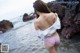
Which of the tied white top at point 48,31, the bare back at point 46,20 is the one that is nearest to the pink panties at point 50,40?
the tied white top at point 48,31

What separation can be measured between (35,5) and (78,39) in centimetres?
884

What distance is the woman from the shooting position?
4.84 meters

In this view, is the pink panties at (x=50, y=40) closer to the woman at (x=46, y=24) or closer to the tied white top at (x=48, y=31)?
the woman at (x=46, y=24)

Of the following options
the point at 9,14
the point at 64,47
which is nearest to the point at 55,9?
the point at 64,47

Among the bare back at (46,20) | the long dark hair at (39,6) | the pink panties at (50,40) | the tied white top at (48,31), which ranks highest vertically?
the long dark hair at (39,6)

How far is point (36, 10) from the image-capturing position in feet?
16.0

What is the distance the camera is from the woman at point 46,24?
484cm

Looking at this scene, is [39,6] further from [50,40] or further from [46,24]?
[50,40]

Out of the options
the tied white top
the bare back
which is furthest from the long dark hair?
the tied white top

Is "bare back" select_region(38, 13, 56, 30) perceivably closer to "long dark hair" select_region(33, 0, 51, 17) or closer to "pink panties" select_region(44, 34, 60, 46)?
"long dark hair" select_region(33, 0, 51, 17)

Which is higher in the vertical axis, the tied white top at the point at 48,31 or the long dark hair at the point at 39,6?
the long dark hair at the point at 39,6

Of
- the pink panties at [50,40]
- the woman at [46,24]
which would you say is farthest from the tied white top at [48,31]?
the pink panties at [50,40]

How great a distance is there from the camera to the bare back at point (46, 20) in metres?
4.88

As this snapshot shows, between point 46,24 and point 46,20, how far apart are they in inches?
3.9
